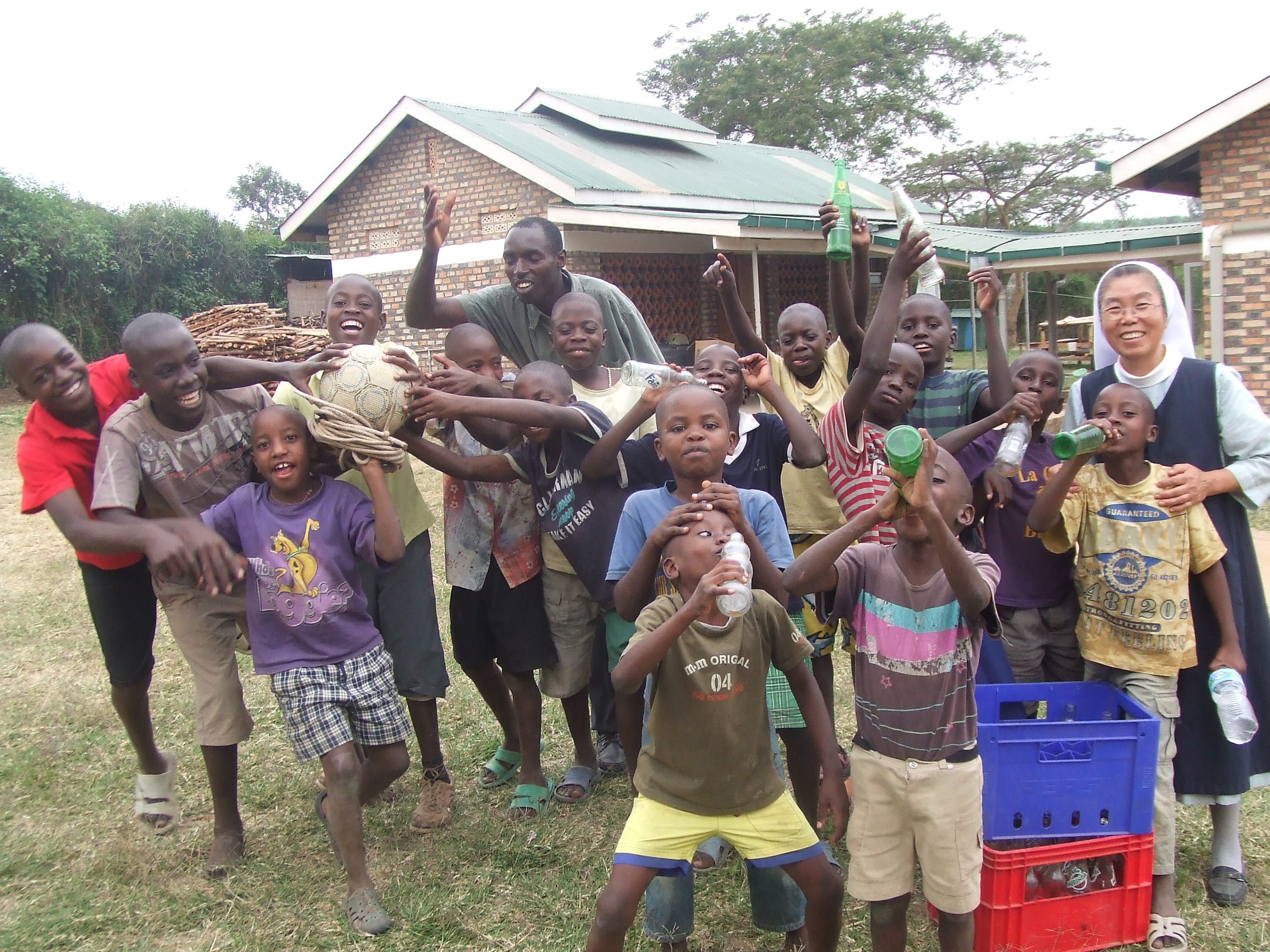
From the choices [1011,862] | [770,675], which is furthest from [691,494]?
[1011,862]

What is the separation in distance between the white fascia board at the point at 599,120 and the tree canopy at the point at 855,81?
16.6 metres

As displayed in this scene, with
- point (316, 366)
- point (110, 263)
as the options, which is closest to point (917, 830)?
point (316, 366)

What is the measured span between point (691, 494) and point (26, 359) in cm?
206

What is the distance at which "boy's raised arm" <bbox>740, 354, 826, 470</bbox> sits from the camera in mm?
2943

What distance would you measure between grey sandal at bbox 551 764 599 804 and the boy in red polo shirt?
4.57ft

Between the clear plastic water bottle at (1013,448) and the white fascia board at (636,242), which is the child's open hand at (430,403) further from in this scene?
the white fascia board at (636,242)

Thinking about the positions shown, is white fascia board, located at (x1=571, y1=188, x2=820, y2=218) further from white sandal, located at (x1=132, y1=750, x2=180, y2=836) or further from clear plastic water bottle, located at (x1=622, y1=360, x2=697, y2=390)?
white sandal, located at (x1=132, y1=750, x2=180, y2=836)

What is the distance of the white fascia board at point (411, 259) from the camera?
14.5 meters

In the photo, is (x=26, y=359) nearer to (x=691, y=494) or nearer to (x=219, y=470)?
(x=219, y=470)

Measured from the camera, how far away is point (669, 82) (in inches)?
1391

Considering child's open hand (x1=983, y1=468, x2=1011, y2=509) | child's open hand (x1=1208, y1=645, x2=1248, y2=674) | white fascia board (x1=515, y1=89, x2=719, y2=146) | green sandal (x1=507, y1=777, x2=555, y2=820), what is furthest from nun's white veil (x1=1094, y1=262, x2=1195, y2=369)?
white fascia board (x1=515, y1=89, x2=719, y2=146)

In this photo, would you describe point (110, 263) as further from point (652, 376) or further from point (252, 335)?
point (652, 376)

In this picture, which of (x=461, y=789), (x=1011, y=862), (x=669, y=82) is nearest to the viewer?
(x=1011, y=862)

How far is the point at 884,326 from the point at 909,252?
27 centimetres
